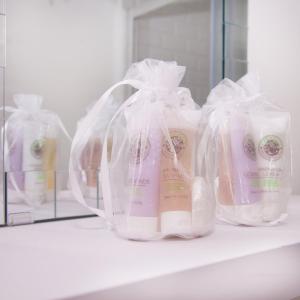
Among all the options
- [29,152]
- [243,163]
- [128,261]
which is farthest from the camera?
Answer: [29,152]

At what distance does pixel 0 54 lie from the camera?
566 mm

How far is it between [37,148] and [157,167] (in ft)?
1.02

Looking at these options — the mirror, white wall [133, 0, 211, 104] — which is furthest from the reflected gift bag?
white wall [133, 0, 211, 104]

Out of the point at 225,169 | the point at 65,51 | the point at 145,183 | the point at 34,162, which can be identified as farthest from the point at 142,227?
the point at 65,51

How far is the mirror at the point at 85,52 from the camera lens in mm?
682

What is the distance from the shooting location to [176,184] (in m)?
0.45

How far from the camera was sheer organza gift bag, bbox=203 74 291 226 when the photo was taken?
1.78ft

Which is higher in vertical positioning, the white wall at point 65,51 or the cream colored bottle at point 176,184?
the white wall at point 65,51

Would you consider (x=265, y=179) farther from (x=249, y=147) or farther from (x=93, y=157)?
(x=93, y=157)

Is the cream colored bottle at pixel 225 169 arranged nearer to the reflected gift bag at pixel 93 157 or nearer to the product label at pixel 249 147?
the product label at pixel 249 147

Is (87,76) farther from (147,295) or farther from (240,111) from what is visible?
(147,295)

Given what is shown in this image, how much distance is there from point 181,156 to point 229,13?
0.51m

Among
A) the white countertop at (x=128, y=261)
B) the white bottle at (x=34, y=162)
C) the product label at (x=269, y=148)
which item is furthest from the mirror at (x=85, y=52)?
the product label at (x=269, y=148)

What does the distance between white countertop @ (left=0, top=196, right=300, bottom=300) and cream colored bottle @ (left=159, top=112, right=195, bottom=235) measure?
22mm
